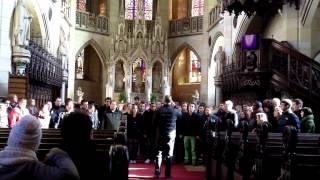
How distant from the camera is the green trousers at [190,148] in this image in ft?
41.1

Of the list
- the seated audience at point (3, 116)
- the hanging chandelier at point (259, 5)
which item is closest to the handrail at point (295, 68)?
the hanging chandelier at point (259, 5)

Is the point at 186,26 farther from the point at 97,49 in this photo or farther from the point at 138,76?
the point at 97,49

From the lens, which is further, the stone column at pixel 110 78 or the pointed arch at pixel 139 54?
the pointed arch at pixel 139 54

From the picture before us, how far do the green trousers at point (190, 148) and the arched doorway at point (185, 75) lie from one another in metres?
17.3

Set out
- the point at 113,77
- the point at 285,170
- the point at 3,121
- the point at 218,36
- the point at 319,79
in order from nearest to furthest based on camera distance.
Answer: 1. the point at 285,170
2. the point at 3,121
3. the point at 319,79
4. the point at 218,36
5. the point at 113,77

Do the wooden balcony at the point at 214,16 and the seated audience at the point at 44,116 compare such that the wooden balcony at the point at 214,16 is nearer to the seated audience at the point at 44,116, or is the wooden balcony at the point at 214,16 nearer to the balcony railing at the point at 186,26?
the balcony railing at the point at 186,26

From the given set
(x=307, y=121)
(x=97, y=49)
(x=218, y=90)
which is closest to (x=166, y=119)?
(x=307, y=121)

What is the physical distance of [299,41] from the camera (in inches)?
610

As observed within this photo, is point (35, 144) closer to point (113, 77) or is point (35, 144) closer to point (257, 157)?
point (257, 157)

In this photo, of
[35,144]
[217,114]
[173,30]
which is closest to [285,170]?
[35,144]

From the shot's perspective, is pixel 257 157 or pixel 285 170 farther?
pixel 257 157

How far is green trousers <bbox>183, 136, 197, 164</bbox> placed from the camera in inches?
493

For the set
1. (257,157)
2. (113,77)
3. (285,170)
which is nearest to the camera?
(285,170)

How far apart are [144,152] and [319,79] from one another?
5414mm
